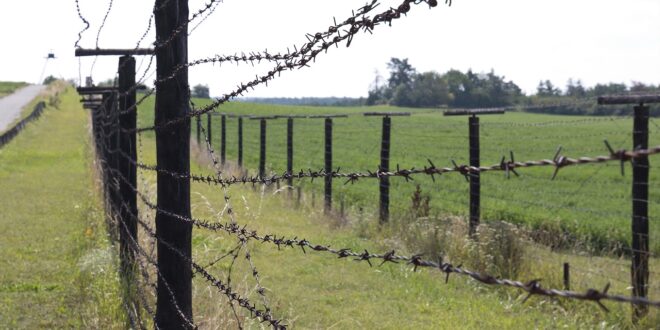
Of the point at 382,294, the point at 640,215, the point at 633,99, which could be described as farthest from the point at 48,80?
the point at 633,99

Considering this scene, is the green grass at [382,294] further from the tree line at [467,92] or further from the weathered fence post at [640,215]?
the tree line at [467,92]

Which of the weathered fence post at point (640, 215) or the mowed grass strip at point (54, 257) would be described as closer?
the mowed grass strip at point (54, 257)

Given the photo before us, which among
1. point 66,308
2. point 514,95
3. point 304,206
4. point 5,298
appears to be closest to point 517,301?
point 66,308

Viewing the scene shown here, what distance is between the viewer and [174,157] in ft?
11.4

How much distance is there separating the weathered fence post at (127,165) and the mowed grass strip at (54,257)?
0.79ft

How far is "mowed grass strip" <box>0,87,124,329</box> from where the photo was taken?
6.21 m

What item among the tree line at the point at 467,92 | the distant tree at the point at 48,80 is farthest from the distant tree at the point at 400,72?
the distant tree at the point at 48,80

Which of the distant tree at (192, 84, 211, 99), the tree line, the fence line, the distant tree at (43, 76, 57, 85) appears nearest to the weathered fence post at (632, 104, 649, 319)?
the distant tree at (192, 84, 211, 99)

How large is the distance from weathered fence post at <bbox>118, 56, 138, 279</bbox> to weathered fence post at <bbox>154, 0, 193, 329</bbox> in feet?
8.70

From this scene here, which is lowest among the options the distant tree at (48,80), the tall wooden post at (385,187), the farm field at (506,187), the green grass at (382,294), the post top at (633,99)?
the farm field at (506,187)

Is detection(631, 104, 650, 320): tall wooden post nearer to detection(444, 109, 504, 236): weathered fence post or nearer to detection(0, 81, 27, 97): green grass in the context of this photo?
detection(444, 109, 504, 236): weathered fence post

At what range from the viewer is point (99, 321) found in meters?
5.35

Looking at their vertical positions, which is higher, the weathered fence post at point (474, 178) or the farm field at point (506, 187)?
the weathered fence post at point (474, 178)

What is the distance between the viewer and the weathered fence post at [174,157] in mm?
3439
